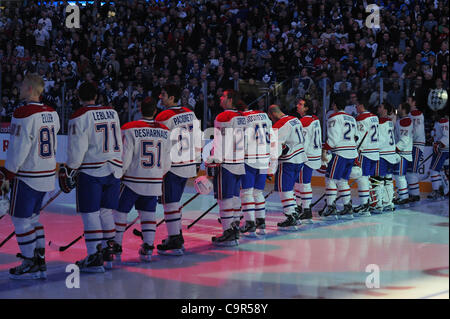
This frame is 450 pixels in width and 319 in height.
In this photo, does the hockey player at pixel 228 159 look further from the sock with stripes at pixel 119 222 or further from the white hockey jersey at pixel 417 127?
the white hockey jersey at pixel 417 127

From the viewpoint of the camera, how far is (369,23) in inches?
534

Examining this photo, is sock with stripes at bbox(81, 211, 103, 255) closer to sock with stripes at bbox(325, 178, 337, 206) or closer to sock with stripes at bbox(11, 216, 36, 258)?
sock with stripes at bbox(11, 216, 36, 258)

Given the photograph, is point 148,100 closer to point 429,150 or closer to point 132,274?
point 132,274

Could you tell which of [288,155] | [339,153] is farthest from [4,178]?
[339,153]

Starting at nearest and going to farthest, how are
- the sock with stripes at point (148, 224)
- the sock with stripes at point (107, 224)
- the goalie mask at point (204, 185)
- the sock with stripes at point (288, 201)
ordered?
the sock with stripes at point (107, 224)
the sock with stripes at point (148, 224)
the goalie mask at point (204, 185)
the sock with stripes at point (288, 201)

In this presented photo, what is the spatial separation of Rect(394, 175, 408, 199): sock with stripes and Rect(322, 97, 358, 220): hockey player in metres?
1.64

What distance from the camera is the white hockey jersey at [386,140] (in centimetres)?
969

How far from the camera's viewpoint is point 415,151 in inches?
422

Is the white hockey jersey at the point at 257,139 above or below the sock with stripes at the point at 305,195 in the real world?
above

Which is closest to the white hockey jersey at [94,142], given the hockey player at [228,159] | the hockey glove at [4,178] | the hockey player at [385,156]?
the hockey glove at [4,178]

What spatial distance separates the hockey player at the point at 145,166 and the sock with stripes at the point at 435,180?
5959mm

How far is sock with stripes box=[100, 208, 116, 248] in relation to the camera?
232 inches

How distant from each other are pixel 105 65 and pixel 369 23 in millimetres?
5543
